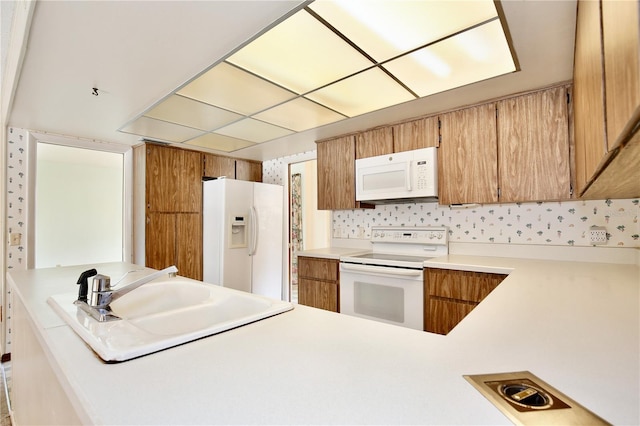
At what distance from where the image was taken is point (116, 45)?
161 centimetres

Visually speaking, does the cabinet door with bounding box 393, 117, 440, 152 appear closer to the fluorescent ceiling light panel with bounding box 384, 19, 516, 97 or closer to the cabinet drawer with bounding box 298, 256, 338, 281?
the fluorescent ceiling light panel with bounding box 384, 19, 516, 97

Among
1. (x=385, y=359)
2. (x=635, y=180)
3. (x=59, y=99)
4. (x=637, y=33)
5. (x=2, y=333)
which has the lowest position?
(x=2, y=333)

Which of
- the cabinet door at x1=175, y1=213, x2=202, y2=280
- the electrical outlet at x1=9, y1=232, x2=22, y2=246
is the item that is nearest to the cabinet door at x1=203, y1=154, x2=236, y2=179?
the cabinet door at x1=175, y1=213, x2=202, y2=280

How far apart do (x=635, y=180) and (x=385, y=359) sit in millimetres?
1287

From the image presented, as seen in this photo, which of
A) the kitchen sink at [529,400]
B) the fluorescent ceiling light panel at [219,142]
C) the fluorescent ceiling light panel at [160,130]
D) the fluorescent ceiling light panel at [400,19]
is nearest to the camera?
the kitchen sink at [529,400]

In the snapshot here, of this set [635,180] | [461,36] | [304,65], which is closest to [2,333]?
[304,65]

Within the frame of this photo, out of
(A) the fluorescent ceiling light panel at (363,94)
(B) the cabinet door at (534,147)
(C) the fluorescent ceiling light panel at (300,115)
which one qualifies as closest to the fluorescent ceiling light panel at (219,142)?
(C) the fluorescent ceiling light panel at (300,115)

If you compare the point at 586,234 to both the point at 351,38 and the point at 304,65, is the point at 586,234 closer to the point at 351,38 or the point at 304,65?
the point at 351,38

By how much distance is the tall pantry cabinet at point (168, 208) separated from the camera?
11.2ft

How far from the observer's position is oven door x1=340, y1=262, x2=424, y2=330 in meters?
2.38

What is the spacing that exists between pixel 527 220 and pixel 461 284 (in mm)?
821

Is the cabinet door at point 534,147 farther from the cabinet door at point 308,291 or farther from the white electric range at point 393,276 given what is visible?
the cabinet door at point 308,291

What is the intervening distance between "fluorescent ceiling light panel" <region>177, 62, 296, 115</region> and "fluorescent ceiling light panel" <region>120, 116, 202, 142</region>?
0.74 metres

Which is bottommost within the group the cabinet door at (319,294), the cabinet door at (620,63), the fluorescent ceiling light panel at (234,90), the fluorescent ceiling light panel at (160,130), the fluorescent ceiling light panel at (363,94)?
the cabinet door at (319,294)
